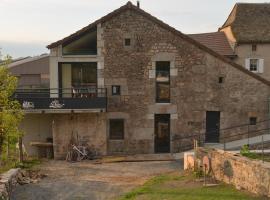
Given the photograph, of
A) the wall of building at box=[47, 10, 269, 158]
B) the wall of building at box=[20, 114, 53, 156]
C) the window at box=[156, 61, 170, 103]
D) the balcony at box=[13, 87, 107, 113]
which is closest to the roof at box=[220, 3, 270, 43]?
the wall of building at box=[47, 10, 269, 158]

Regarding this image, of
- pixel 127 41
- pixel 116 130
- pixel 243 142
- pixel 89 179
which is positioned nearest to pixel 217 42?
pixel 127 41

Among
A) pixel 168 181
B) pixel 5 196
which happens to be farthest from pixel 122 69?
pixel 5 196

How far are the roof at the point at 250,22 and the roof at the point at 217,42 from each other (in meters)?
1.15

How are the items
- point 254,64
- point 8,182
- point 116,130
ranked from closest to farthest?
point 8,182 < point 116,130 < point 254,64

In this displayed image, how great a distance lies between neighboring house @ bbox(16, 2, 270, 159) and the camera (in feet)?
77.7

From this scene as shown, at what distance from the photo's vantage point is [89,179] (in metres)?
18.2

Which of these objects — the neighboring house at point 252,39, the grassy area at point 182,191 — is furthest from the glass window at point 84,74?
the neighboring house at point 252,39

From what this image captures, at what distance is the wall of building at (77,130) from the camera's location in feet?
77.1

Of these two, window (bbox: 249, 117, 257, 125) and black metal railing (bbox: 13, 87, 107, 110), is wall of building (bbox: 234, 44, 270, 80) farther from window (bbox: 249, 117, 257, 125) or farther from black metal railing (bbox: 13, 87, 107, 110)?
black metal railing (bbox: 13, 87, 107, 110)

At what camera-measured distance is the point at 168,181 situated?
16359 mm

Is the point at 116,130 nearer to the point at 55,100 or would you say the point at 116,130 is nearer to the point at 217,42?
the point at 55,100

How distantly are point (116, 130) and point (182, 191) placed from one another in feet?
34.2

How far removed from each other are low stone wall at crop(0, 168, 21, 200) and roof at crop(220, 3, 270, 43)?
19980 millimetres

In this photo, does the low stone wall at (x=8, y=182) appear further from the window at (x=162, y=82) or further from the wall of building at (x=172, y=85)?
the window at (x=162, y=82)
